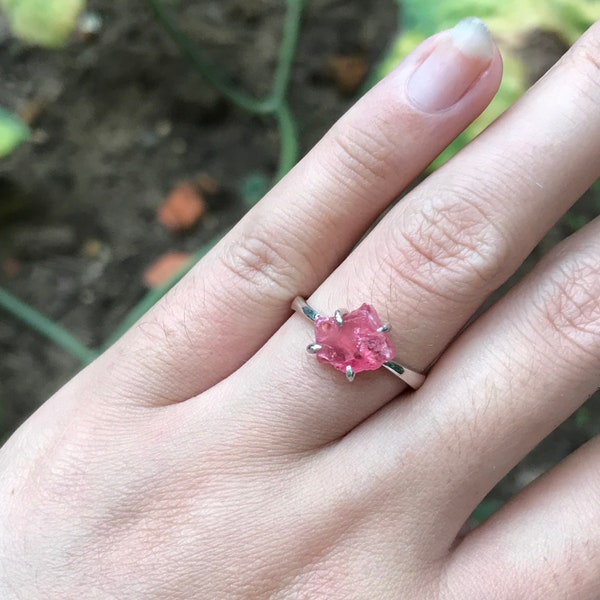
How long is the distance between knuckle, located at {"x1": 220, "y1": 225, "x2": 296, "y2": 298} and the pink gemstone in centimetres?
11

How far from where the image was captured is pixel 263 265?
950mm

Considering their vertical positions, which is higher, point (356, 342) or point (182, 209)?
point (182, 209)

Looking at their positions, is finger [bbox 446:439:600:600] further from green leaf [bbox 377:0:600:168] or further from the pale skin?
green leaf [bbox 377:0:600:168]

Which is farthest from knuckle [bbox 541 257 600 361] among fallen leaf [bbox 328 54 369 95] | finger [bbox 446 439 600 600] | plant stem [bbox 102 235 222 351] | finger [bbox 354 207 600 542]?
fallen leaf [bbox 328 54 369 95]

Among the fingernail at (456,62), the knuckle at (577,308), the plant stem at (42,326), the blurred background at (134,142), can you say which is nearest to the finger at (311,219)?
the fingernail at (456,62)

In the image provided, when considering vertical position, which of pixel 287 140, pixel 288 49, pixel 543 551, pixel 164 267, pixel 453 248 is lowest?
pixel 543 551

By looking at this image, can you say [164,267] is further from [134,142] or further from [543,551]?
[543,551]

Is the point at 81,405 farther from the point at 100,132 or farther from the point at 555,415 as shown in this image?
the point at 100,132

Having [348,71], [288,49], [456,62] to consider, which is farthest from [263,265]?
[348,71]

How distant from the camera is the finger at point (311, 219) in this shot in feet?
2.84

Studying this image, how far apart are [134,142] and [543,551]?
4.11 ft

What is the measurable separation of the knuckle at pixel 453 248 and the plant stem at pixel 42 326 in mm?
883

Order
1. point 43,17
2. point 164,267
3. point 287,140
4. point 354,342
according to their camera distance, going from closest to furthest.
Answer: point 354,342 < point 43,17 < point 287,140 < point 164,267

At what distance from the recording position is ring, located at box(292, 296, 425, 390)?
845mm
